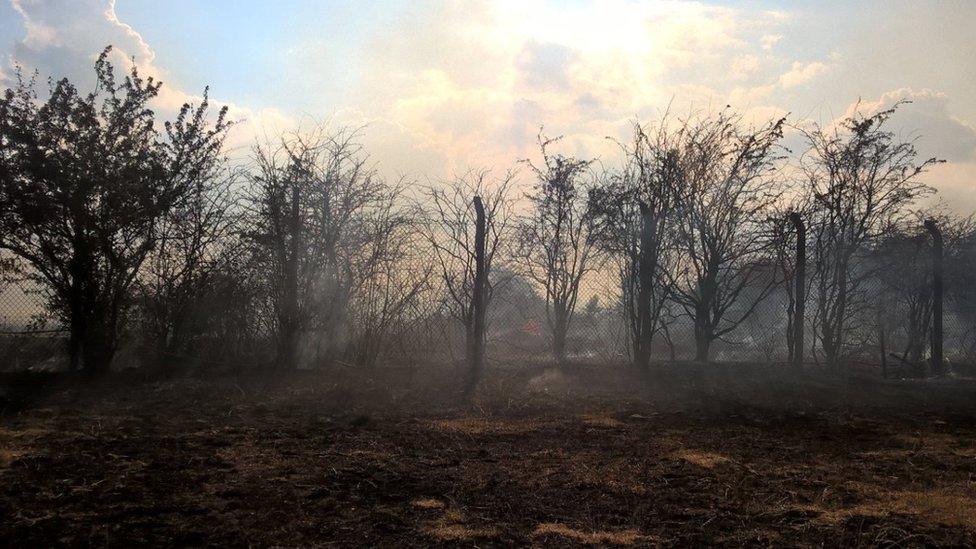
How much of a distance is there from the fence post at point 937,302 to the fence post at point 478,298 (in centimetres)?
614

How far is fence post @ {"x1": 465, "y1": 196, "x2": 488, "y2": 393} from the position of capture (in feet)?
25.4

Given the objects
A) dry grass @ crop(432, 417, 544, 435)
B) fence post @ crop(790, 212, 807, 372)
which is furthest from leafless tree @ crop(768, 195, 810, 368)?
dry grass @ crop(432, 417, 544, 435)

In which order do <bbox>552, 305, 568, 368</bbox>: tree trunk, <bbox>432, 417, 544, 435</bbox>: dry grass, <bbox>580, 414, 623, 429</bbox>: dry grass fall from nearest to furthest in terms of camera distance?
<bbox>432, 417, 544, 435</bbox>: dry grass, <bbox>580, 414, 623, 429</bbox>: dry grass, <bbox>552, 305, 568, 368</bbox>: tree trunk

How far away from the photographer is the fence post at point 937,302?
9.29m

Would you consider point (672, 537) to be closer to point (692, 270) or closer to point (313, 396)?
point (313, 396)

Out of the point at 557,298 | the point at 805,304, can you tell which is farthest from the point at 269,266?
the point at 805,304

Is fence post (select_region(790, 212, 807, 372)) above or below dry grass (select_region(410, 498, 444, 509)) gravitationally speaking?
above

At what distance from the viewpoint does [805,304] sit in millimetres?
9375

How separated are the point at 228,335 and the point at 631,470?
5.56m

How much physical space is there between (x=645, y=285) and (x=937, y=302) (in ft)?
13.7

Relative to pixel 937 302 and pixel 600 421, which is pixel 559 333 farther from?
pixel 937 302

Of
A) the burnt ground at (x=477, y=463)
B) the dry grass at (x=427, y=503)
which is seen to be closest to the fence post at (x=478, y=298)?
the burnt ground at (x=477, y=463)

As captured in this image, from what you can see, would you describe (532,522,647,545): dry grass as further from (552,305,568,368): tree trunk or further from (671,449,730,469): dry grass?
(552,305,568,368): tree trunk

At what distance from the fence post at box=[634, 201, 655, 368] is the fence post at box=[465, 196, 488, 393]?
6.44 feet
